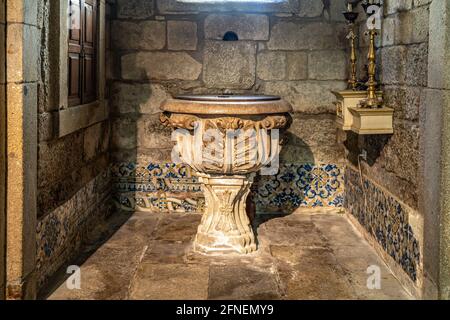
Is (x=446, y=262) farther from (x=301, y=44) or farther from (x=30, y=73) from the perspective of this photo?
(x=301, y=44)

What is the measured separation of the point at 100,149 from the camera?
3824 mm

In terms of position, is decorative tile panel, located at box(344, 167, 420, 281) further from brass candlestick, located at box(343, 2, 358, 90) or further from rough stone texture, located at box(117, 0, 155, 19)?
rough stone texture, located at box(117, 0, 155, 19)

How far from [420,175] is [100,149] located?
2.18m

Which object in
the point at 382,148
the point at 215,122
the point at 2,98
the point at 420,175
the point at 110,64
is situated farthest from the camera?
the point at 110,64

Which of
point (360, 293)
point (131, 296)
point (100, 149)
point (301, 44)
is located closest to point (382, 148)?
point (360, 293)

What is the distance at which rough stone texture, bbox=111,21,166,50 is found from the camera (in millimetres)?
4039

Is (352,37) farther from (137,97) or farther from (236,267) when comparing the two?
(236,267)

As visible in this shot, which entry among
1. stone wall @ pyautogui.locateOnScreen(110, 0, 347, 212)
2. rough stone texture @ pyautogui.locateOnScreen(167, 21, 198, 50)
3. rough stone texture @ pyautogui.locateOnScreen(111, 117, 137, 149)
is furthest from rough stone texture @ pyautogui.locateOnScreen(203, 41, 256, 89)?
rough stone texture @ pyautogui.locateOnScreen(111, 117, 137, 149)

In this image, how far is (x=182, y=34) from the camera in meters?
4.03

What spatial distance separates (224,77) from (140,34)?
26.6 inches

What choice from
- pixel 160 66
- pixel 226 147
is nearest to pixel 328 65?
pixel 160 66

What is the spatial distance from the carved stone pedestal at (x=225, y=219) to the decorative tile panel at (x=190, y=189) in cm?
88

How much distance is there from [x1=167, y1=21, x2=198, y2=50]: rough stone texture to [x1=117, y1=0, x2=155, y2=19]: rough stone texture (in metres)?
0.17

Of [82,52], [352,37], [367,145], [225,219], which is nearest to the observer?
[225,219]
